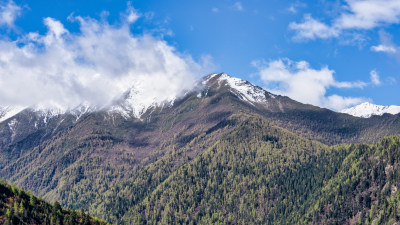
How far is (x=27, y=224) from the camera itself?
19988 centimetres

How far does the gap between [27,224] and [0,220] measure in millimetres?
13024

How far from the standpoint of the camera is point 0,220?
625 feet
